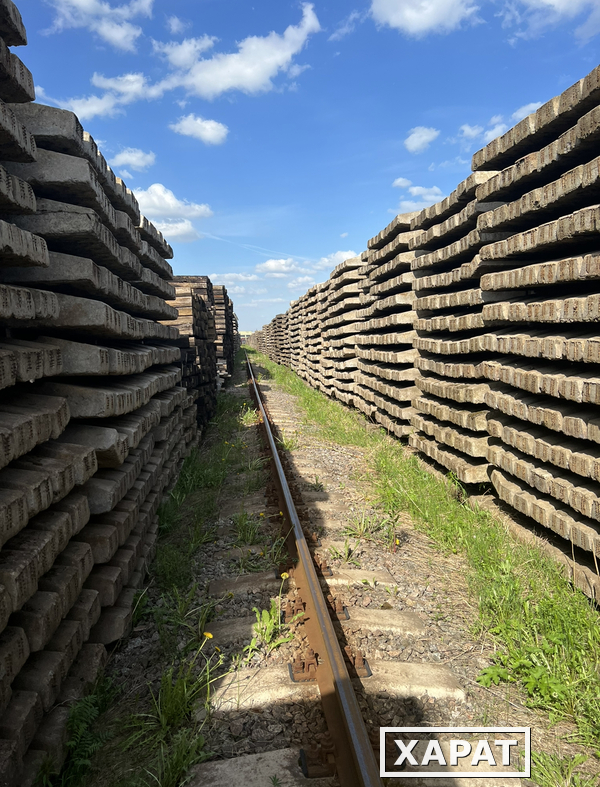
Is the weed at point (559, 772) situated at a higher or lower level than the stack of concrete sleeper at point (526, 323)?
lower

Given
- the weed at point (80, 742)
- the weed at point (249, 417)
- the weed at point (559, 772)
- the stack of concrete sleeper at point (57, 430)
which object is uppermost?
the stack of concrete sleeper at point (57, 430)

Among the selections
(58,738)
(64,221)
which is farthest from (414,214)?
(58,738)

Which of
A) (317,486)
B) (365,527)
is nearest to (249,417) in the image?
(317,486)

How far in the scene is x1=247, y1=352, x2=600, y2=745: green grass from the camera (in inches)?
108

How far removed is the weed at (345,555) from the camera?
14.1ft

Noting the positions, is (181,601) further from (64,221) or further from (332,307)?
(332,307)

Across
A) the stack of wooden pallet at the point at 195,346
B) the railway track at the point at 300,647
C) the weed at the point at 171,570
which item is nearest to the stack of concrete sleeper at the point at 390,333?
the railway track at the point at 300,647

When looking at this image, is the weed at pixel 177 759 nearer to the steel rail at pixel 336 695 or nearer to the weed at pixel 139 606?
the steel rail at pixel 336 695

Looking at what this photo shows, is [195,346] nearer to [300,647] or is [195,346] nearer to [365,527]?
[365,527]

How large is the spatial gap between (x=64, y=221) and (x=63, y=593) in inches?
85.0

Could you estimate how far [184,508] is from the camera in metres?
5.74

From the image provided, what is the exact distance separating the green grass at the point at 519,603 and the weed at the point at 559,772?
18 cm

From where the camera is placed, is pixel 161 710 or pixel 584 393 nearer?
pixel 161 710

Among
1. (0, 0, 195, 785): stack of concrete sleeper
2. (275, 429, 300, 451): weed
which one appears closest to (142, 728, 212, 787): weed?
(0, 0, 195, 785): stack of concrete sleeper
